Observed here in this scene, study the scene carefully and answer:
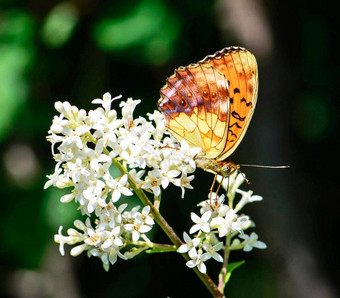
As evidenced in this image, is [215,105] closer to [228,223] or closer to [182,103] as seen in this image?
[182,103]

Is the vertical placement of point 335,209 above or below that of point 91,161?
below

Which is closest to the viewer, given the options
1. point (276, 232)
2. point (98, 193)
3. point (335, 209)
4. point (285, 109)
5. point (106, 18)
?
point (98, 193)

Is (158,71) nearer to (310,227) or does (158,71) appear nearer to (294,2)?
(294,2)

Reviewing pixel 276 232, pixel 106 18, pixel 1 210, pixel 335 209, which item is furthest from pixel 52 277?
pixel 335 209

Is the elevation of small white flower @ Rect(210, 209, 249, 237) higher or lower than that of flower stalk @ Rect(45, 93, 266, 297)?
lower

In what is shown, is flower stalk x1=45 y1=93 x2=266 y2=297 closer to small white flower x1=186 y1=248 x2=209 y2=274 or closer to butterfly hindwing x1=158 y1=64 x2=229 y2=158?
small white flower x1=186 y1=248 x2=209 y2=274

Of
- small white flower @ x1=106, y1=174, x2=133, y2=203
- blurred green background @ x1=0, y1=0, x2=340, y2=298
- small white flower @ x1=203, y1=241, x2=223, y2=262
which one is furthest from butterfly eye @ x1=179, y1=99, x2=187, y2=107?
blurred green background @ x1=0, y1=0, x2=340, y2=298

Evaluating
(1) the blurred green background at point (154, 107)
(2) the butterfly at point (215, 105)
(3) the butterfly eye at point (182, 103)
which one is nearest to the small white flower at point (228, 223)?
(2) the butterfly at point (215, 105)
